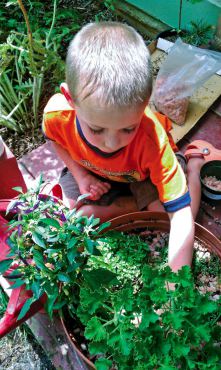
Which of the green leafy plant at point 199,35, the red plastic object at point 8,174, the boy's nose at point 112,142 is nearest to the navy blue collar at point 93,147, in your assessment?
the boy's nose at point 112,142

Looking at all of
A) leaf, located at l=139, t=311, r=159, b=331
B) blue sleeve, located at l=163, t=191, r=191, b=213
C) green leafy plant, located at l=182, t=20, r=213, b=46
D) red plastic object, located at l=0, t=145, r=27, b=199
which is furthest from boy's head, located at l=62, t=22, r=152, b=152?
green leafy plant, located at l=182, t=20, r=213, b=46

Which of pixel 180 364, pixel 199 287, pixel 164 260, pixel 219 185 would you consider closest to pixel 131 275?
pixel 164 260

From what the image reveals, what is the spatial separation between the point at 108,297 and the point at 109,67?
2.13ft

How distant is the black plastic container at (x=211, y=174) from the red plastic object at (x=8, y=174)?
0.78 meters

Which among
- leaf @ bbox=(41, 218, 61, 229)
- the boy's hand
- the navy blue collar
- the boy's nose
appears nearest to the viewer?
leaf @ bbox=(41, 218, 61, 229)

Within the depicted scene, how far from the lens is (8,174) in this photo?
64.6 inches

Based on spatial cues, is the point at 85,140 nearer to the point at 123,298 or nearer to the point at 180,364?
the point at 123,298

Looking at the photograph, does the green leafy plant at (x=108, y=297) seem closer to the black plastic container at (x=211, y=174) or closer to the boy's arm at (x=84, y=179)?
the boy's arm at (x=84, y=179)

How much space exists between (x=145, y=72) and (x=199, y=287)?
77 cm

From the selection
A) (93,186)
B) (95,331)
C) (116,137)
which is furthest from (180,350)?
(93,186)

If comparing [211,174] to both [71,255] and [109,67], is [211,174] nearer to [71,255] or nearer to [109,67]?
[109,67]

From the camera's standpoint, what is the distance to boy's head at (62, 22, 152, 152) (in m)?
1.20

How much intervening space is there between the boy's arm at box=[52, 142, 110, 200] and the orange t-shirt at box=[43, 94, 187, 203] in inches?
1.2

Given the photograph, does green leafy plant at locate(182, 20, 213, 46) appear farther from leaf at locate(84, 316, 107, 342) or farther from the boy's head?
leaf at locate(84, 316, 107, 342)
